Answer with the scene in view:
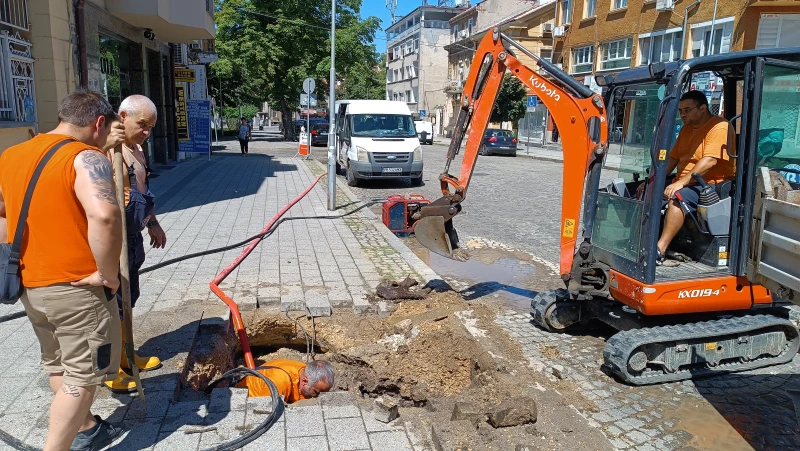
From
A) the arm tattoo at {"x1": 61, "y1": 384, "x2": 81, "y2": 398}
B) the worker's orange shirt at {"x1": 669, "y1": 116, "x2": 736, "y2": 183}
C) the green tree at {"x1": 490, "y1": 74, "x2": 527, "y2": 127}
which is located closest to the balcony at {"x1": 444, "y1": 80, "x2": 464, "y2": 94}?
the green tree at {"x1": 490, "y1": 74, "x2": 527, "y2": 127}

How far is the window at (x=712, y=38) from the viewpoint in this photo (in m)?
24.9

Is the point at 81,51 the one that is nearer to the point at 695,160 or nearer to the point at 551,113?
the point at 551,113

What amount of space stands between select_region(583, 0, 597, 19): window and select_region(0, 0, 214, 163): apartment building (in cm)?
2553

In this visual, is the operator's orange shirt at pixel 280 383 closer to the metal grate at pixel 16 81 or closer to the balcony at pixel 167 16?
the metal grate at pixel 16 81

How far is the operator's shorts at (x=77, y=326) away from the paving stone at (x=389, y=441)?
161 centimetres

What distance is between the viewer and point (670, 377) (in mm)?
4625

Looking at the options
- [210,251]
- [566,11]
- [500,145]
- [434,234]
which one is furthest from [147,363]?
[566,11]

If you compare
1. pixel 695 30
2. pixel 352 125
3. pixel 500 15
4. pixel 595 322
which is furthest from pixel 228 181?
pixel 500 15

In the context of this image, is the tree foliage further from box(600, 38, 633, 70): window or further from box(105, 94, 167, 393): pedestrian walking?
box(105, 94, 167, 393): pedestrian walking

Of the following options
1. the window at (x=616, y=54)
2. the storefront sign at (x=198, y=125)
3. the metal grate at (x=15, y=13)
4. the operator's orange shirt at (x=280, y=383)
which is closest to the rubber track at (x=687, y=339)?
the operator's orange shirt at (x=280, y=383)

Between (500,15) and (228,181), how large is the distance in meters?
45.2

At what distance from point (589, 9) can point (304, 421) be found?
37682 millimetres

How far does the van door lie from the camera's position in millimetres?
3416

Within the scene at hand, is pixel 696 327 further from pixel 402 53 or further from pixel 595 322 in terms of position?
pixel 402 53
